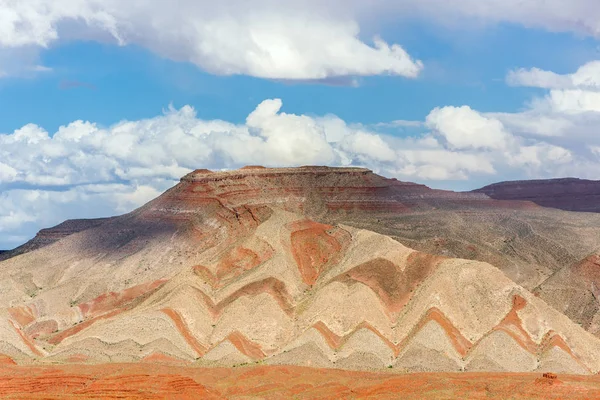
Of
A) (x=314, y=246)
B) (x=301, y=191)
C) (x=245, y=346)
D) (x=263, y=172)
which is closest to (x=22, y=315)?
(x=245, y=346)

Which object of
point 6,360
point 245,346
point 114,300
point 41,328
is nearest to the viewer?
point 6,360

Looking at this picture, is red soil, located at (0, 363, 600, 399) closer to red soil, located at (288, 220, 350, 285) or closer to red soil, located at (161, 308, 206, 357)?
red soil, located at (161, 308, 206, 357)

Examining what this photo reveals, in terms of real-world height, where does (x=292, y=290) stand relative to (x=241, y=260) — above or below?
below

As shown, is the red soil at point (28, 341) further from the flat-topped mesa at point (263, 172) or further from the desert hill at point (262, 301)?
the flat-topped mesa at point (263, 172)

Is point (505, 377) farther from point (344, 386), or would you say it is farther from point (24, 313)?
point (24, 313)

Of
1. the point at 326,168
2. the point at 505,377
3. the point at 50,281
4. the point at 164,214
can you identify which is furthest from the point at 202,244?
the point at 505,377

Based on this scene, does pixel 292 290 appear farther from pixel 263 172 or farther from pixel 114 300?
pixel 263 172

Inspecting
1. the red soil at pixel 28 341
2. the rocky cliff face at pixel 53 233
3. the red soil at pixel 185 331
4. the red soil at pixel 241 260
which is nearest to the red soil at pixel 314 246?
the red soil at pixel 241 260
